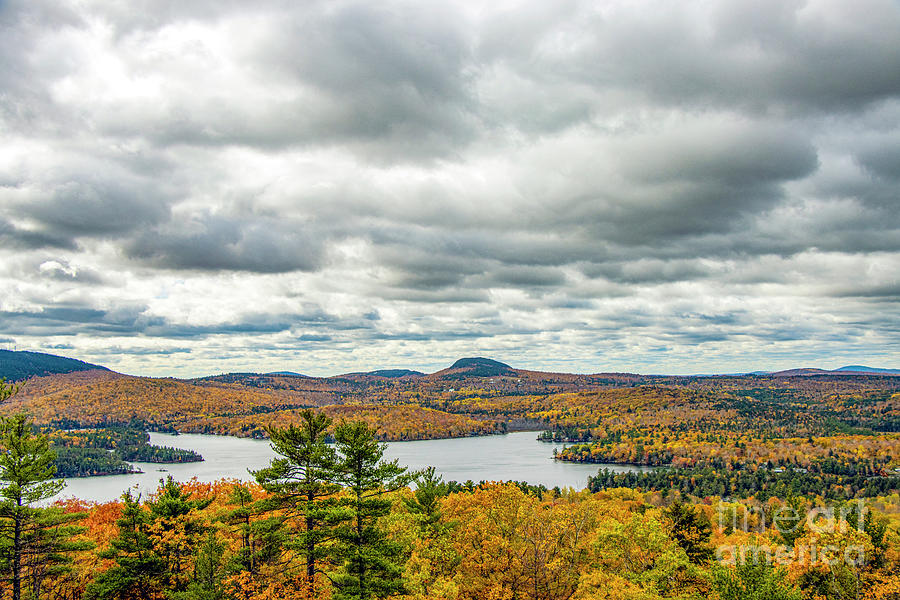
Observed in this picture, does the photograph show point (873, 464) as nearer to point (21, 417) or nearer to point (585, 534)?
point (585, 534)

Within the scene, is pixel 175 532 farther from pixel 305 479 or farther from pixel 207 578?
pixel 305 479

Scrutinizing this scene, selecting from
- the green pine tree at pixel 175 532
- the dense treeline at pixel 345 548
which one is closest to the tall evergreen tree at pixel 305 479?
the dense treeline at pixel 345 548

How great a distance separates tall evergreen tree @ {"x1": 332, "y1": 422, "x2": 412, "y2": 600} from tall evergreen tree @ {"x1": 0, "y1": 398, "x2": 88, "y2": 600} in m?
15.9

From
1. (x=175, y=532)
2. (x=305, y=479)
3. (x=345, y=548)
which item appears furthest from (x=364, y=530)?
(x=175, y=532)

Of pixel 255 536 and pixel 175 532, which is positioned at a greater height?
pixel 175 532

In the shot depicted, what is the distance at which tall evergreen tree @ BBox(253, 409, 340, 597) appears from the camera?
3341 centimetres

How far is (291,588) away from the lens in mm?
34625

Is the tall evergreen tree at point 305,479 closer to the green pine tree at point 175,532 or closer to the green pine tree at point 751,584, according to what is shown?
the green pine tree at point 175,532

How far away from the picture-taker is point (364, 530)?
31984 millimetres

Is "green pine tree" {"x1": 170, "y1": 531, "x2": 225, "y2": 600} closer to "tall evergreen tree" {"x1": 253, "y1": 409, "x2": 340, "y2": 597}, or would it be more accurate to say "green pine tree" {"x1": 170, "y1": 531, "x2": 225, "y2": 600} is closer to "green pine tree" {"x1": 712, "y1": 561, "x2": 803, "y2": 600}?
"tall evergreen tree" {"x1": 253, "y1": 409, "x2": 340, "y2": 597}

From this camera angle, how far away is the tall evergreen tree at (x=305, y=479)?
1315 inches

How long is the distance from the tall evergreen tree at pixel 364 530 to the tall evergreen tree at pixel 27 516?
15934 millimetres

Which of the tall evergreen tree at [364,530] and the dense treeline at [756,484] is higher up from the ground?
the tall evergreen tree at [364,530]

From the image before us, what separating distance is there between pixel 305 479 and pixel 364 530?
194 inches
